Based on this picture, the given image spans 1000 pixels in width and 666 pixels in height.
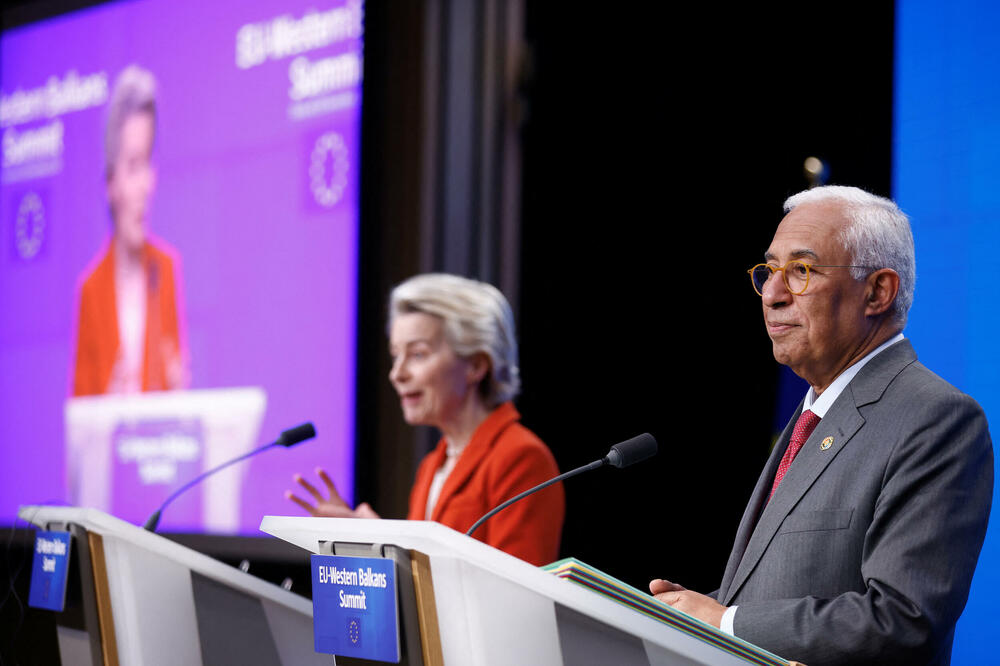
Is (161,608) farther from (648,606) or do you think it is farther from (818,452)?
(818,452)

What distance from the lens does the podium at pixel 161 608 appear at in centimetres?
215

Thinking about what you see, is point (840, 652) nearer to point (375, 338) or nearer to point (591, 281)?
point (591, 281)

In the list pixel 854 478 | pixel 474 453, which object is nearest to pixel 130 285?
pixel 474 453

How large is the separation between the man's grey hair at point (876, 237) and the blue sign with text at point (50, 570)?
62.0 inches

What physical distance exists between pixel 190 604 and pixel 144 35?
12.1 ft

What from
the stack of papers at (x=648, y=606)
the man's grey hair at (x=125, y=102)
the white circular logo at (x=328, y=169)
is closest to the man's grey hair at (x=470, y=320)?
the white circular logo at (x=328, y=169)

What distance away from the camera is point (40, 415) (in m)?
5.36

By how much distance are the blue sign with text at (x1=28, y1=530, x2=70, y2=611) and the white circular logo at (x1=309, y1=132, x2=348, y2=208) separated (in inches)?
94.8

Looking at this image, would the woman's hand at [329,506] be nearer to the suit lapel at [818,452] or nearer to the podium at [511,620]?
the suit lapel at [818,452]

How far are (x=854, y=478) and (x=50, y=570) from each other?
155 centimetres

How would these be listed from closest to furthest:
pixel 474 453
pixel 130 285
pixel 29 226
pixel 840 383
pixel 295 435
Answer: pixel 840 383, pixel 295 435, pixel 474 453, pixel 130 285, pixel 29 226

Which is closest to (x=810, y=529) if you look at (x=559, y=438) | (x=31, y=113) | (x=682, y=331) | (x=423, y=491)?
(x=423, y=491)

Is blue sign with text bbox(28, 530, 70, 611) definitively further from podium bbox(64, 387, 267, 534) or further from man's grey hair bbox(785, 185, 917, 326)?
podium bbox(64, 387, 267, 534)

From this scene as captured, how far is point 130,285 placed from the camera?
5.04 metres
